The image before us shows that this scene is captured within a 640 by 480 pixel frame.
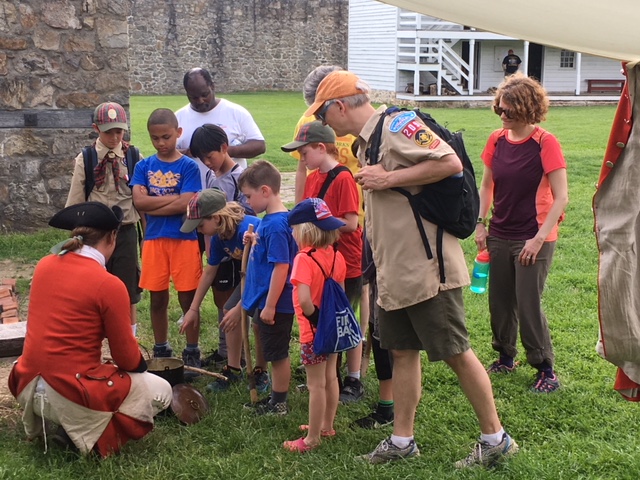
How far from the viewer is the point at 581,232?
9.07 m

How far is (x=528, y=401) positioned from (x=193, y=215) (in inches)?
88.2

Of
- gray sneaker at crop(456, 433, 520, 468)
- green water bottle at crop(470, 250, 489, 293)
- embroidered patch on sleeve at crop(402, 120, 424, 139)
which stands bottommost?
gray sneaker at crop(456, 433, 520, 468)

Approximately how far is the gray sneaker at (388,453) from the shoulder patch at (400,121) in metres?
1.55

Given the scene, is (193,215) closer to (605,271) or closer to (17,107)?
(605,271)

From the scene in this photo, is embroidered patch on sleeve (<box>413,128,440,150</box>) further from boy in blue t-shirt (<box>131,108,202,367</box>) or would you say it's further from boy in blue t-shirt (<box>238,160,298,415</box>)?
boy in blue t-shirt (<box>131,108,202,367</box>)

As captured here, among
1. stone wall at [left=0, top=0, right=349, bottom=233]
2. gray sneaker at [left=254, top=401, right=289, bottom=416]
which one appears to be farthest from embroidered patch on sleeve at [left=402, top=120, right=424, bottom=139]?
stone wall at [left=0, top=0, right=349, bottom=233]

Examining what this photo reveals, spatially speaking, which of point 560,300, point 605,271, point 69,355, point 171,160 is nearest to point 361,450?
point 69,355

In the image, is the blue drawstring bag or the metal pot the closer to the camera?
the blue drawstring bag

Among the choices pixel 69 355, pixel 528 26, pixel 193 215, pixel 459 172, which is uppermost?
pixel 528 26

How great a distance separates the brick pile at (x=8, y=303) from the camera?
575 centimetres

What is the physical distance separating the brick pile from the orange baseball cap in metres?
2.96

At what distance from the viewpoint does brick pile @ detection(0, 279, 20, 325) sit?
5750 millimetres

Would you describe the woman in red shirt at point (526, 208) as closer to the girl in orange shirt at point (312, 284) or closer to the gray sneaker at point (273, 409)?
the girl in orange shirt at point (312, 284)

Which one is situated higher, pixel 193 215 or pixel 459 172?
pixel 459 172
